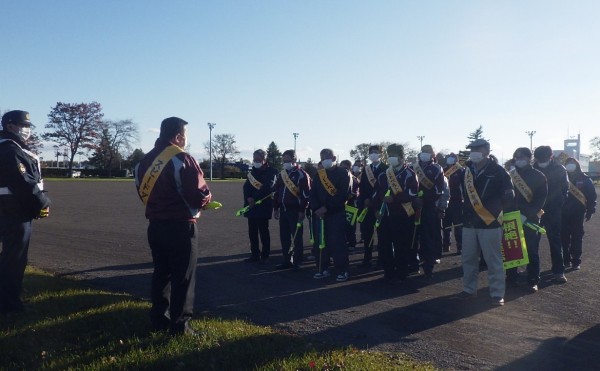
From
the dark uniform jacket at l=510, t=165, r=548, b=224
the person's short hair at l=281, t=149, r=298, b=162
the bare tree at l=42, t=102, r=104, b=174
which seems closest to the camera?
the dark uniform jacket at l=510, t=165, r=548, b=224

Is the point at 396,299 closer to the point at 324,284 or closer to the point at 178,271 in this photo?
the point at 324,284

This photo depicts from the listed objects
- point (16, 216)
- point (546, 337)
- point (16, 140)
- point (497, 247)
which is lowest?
point (546, 337)

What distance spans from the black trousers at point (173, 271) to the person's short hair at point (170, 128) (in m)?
0.91

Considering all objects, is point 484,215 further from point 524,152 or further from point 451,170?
point 451,170

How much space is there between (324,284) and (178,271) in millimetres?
3709

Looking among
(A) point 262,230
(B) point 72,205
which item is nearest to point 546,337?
(A) point 262,230

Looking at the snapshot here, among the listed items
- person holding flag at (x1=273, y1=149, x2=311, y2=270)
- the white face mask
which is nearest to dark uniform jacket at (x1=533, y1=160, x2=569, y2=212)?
the white face mask

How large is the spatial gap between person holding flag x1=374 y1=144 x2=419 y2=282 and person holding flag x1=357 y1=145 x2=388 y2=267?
1552 millimetres

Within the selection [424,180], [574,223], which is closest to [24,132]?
[424,180]

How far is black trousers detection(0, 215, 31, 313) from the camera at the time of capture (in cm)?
629

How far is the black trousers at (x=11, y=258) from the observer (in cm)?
629

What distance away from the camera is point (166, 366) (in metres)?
4.94

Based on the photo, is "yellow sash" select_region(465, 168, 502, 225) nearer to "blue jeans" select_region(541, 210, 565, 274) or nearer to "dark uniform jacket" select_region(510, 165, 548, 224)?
"dark uniform jacket" select_region(510, 165, 548, 224)

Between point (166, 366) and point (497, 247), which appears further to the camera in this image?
point (497, 247)
